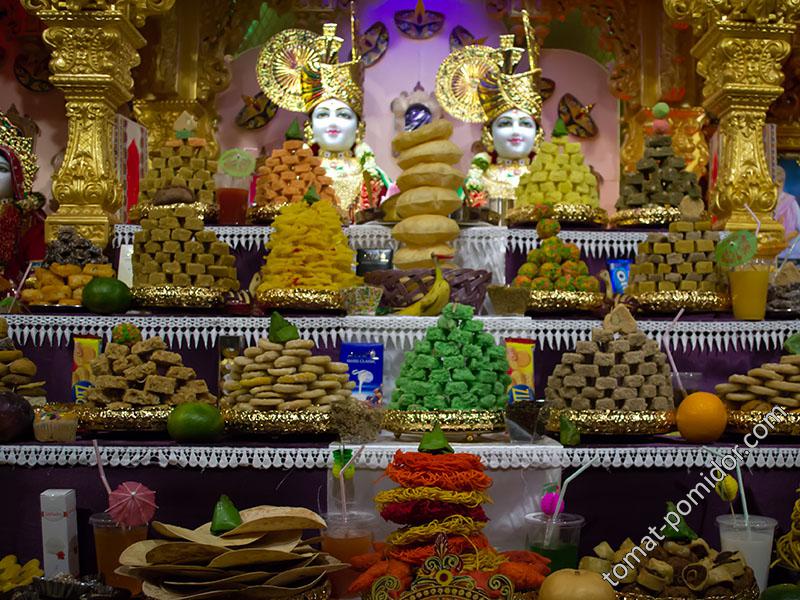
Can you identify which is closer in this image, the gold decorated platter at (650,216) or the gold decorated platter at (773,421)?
the gold decorated platter at (773,421)

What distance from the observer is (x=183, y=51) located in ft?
26.0

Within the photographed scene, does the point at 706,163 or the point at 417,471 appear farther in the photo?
the point at 706,163

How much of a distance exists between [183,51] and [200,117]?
51cm

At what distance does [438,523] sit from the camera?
2.58 metres

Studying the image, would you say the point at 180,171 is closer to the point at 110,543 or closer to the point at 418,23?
the point at 110,543

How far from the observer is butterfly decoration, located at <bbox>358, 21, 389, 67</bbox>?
27.5ft

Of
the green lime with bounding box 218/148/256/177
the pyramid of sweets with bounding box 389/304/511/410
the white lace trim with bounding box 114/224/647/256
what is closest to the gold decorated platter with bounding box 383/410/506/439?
the pyramid of sweets with bounding box 389/304/511/410

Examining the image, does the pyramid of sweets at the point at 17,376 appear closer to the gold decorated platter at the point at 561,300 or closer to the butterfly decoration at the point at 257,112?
the gold decorated platter at the point at 561,300

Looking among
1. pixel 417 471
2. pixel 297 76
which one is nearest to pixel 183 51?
pixel 297 76

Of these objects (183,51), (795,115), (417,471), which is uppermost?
(183,51)

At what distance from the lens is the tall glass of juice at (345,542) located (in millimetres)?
2881

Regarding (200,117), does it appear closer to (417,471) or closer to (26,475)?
(26,475)

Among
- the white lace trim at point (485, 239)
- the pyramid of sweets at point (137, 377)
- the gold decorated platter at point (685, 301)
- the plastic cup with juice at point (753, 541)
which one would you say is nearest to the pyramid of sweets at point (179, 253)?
the white lace trim at point (485, 239)

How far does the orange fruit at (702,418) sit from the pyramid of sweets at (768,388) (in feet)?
0.31
